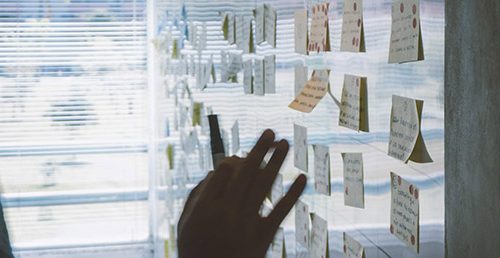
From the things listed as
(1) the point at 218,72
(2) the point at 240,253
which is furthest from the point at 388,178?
(1) the point at 218,72

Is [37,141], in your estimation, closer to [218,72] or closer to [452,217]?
[218,72]

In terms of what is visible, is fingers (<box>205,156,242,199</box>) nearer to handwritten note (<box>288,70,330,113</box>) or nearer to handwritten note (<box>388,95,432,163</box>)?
handwritten note (<box>388,95,432,163</box>)

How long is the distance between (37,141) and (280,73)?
11.5 feet

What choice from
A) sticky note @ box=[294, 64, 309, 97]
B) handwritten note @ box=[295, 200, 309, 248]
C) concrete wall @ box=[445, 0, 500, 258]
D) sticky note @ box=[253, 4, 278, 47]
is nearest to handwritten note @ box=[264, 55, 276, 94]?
sticky note @ box=[253, 4, 278, 47]

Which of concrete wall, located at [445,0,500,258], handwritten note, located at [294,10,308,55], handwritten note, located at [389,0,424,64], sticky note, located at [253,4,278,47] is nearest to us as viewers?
concrete wall, located at [445,0,500,258]

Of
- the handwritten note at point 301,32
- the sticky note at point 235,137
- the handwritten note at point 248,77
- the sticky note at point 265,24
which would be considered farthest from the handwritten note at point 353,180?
the sticky note at point 235,137

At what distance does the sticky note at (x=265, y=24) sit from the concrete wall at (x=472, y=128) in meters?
0.84

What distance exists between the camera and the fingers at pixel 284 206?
0.88 metres

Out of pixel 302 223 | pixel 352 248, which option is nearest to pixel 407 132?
pixel 352 248

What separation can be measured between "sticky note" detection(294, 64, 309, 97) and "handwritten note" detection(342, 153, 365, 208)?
23 centimetres

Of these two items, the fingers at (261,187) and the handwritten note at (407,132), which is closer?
the fingers at (261,187)

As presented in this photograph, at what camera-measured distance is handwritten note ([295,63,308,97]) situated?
1.52 m

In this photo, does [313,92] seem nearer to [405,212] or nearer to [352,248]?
[352,248]

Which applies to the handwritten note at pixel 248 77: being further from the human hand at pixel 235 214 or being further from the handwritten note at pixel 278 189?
the human hand at pixel 235 214
